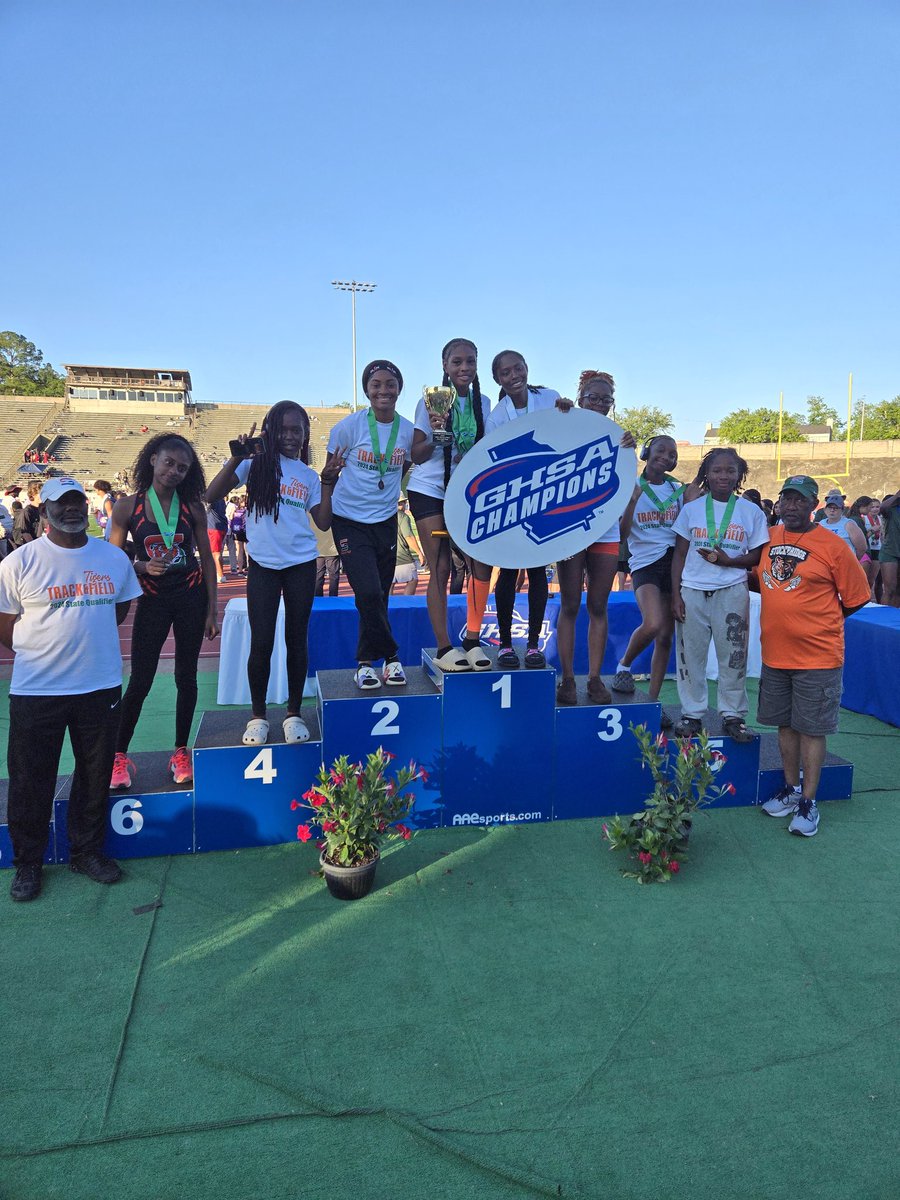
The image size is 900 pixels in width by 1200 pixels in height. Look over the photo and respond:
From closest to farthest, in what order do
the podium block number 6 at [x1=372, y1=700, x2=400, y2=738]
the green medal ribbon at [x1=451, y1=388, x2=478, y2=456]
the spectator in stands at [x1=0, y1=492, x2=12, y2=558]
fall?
the podium block number 6 at [x1=372, y1=700, x2=400, y2=738] < the green medal ribbon at [x1=451, y1=388, x2=478, y2=456] < the spectator in stands at [x1=0, y1=492, x2=12, y2=558]

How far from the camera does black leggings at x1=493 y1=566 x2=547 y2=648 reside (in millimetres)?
4277

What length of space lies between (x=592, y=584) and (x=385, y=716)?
1362 mm

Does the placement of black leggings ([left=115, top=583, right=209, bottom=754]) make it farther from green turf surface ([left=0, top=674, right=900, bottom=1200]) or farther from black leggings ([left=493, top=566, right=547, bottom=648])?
black leggings ([left=493, top=566, right=547, bottom=648])

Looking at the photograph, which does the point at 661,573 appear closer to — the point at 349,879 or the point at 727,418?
the point at 349,879

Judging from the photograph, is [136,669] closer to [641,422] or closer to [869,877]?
[869,877]

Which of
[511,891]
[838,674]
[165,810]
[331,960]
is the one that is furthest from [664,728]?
[165,810]

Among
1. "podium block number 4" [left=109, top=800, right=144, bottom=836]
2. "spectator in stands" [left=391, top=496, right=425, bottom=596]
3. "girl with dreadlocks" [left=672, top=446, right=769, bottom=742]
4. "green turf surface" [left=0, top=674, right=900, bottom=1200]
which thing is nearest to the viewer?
"green turf surface" [left=0, top=674, right=900, bottom=1200]

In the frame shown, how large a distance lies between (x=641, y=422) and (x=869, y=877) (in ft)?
257

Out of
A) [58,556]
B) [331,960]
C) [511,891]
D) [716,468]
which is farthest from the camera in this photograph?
[716,468]

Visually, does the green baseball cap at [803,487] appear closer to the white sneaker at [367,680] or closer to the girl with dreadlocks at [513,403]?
the girl with dreadlocks at [513,403]

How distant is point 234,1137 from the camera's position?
6.81 feet

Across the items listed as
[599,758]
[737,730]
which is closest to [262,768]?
[599,758]

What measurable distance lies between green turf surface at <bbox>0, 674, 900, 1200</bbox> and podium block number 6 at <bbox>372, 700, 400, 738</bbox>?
592 millimetres

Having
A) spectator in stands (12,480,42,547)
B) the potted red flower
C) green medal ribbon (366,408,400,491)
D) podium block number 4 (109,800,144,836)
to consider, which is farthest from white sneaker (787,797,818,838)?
spectator in stands (12,480,42,547)
